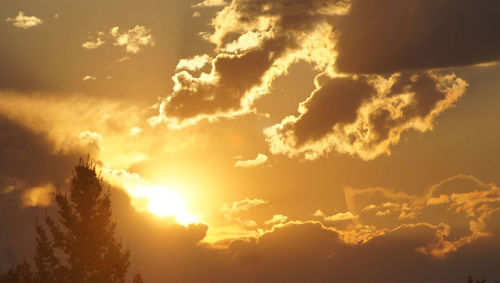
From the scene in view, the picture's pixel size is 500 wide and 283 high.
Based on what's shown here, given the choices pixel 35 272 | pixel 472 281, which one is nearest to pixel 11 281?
pixel 35 272

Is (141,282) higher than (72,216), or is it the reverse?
(72,216)

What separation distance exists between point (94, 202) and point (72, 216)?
1.82 m

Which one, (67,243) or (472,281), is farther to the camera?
(472,281)

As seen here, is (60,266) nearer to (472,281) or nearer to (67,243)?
(67,243)

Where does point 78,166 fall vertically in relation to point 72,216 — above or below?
above

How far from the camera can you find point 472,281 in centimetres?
6034

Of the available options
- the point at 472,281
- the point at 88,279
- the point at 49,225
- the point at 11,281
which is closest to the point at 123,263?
the point at 88,279

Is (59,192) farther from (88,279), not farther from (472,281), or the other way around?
(472,281)

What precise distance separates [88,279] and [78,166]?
8257mm

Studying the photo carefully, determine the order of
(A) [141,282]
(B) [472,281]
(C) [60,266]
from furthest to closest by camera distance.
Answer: (B) [472,281] → (A) [141,282] → (C) [60,266]

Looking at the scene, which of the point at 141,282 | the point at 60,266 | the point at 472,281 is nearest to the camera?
the point at 60,266

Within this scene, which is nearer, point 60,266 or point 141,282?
point 60,266

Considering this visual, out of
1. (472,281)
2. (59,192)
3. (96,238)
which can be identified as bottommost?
(472,281)

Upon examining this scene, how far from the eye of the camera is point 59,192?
44.8 metres
